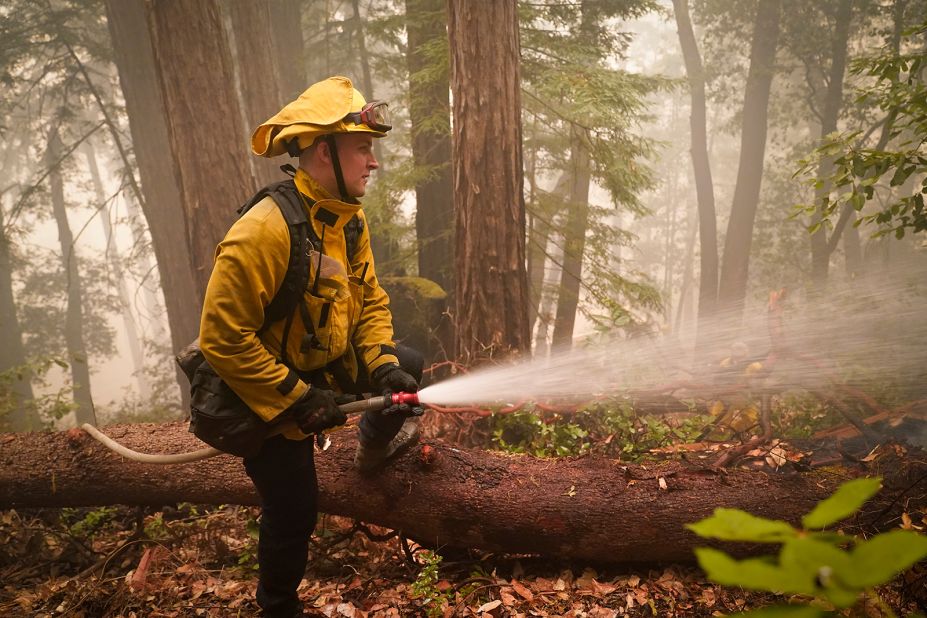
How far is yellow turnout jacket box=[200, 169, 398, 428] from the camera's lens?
9.07 feet

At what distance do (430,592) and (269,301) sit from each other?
2218mm

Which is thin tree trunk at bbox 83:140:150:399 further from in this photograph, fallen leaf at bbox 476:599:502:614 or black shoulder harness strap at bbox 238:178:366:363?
fallen leaf at bbox 476:599:502:614

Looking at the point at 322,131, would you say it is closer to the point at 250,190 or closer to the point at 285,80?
the point at 250,190

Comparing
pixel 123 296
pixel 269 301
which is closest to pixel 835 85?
pixel 269 301

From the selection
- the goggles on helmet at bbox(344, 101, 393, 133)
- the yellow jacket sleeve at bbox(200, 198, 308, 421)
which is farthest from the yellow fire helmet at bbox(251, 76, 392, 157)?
the yellow jacket sleeve at bbox(200, 198, 308, 421)

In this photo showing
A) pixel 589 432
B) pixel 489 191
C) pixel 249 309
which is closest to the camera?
pixel 249 309

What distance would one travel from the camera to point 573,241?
8.73 m

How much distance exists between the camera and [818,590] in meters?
0.83

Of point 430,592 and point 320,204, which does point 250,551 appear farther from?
point 320,204

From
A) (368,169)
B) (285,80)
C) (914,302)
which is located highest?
(285,80)

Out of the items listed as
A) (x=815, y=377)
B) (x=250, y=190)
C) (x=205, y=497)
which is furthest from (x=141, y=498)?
(x=815, y=377)

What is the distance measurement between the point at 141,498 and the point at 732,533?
16.5ft

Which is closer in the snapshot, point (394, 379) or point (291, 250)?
point (291, 250)

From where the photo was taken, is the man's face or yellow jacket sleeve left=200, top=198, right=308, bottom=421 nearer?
yellow jacket sleeve left=200, top=198, right=308, bottom=421
